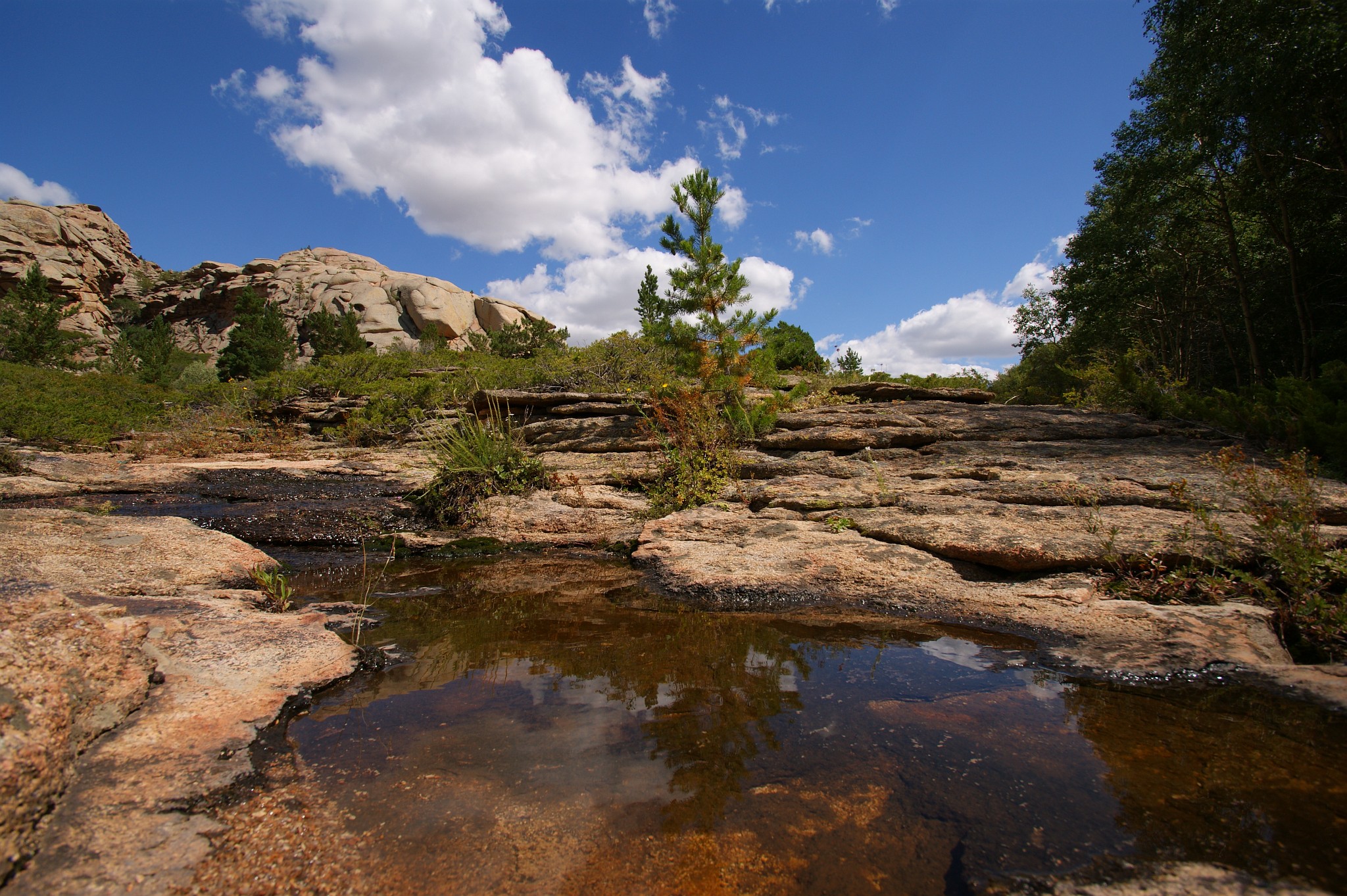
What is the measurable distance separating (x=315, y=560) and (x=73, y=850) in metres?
4.58

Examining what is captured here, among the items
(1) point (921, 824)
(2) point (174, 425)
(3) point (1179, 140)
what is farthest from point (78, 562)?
(3) point (1179, 140)

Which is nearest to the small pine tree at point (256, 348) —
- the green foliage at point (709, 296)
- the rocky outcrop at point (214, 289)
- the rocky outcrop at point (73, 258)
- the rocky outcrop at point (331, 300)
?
the rocky outcrop at point (214, 289)

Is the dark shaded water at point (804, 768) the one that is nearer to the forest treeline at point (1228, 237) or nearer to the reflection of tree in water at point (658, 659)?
the reflection of tree in water at point (658, 659)

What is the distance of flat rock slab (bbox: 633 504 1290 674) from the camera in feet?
9.45

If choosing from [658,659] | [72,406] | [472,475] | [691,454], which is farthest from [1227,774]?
[72,406]

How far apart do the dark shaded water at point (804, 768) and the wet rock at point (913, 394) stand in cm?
1015

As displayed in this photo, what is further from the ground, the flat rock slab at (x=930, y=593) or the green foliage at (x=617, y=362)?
the green foliage at (x=617, y=362)

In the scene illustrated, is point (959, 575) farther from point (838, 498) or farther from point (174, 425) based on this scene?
point (174, 425)

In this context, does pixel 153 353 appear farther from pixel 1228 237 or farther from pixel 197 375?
pixel 1228 237

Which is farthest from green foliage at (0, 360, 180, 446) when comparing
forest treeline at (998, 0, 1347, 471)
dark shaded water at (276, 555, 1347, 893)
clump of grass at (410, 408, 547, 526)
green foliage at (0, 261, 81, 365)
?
green foliage at (0, 261, 81, 365)

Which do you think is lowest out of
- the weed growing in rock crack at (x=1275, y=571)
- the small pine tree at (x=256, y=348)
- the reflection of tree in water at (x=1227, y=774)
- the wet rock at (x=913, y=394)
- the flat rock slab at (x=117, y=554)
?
the reflection of tree in water at (x=1227, y=774)

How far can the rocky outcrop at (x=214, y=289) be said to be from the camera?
5241 cm

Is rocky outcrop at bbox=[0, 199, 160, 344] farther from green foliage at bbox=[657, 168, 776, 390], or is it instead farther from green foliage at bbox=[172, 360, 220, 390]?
green foliage at bbox=[657, 168, 776, 390]

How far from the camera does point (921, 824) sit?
69.2 inches
